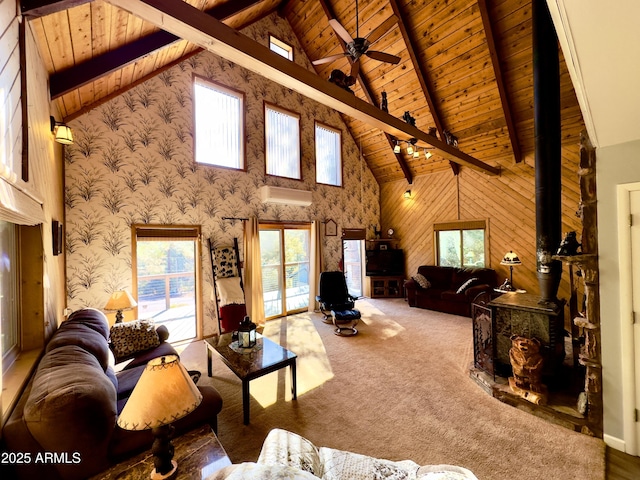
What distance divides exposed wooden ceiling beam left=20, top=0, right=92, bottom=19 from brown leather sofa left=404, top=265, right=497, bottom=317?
6.54 metres

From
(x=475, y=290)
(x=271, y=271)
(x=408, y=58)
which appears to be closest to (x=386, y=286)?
(x=475, y=290)

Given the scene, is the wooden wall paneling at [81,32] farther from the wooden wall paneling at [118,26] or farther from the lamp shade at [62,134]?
the lamp shade at [62,134]

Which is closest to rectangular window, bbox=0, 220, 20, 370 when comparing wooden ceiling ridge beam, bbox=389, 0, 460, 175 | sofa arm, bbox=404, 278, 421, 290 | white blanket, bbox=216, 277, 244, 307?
white blanket, bbox=216, 277, 244, 307

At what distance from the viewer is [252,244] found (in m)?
5.18

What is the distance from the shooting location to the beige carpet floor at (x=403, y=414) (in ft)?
6.69

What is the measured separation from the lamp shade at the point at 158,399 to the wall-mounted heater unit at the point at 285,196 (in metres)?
4.29

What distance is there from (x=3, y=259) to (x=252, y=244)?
3431 mm

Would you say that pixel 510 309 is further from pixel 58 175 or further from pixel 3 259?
pixel 58 175

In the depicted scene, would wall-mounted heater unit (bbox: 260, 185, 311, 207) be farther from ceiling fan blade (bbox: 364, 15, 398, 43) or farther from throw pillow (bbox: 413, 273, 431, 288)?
throw pillow (bbox: 413, 273, 431, 288)

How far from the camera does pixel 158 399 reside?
121 cm

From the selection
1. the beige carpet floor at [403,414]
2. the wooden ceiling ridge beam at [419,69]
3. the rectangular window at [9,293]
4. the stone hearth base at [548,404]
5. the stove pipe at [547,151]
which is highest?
the wooden ceiling ridge beam at [419,69]

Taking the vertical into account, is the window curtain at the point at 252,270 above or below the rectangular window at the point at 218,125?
below

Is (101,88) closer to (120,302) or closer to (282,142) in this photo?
(120,302)

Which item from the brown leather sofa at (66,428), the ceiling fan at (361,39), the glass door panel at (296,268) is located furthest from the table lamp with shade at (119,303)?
the ceiling fan at (361,39)
